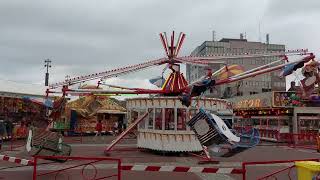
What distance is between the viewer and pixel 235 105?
41.5m

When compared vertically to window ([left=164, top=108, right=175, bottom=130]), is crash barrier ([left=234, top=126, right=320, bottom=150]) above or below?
below

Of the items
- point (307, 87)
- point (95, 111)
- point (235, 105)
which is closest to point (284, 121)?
point (235, 105)

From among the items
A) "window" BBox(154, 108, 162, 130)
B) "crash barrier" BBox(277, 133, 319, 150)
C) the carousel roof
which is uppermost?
the carousel roof

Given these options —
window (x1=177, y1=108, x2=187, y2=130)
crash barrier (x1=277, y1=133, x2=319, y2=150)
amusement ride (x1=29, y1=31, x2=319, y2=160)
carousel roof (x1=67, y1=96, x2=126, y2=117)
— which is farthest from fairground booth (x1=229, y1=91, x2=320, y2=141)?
carousel roof (x1=67, y1=96, x2=126, y2=117)

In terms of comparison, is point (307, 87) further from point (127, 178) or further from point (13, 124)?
point (13, 124)

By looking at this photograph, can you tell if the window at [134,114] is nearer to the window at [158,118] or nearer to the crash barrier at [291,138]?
the window at [158,118]

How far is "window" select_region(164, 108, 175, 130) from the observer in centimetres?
1923

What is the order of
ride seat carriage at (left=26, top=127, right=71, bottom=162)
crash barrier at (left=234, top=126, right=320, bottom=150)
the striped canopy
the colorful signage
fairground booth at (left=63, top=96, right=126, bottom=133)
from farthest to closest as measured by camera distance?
fairground booth at (left=63, top=96, right=126, bottom=133) < the colorful signage < crash barrier at (left=234, top=126, right=320, bottom=150) < the striped canopy < ride seat carriage at (left=26, top=127, right=71, bottom=162)

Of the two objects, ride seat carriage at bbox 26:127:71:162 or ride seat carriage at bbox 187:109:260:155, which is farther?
ride seat carriage at bbox 26:127:71:162

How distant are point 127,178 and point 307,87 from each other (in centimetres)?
627

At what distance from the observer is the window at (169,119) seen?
19234 millimetres

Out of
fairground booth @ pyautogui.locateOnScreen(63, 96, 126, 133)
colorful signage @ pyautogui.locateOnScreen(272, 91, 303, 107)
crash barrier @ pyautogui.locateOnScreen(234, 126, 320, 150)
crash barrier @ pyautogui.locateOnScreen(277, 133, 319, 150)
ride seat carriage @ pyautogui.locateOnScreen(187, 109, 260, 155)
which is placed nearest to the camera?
ride seat carriage @ pyautogui.locateOnScreen(187, 109, 260, 155)

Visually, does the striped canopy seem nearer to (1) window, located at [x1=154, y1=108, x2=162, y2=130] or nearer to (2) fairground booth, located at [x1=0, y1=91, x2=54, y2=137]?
(1) window, located at [x1=154, y1=108, x2=162, y2=130]

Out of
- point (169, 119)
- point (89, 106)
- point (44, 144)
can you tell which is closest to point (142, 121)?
point (169, 119)
